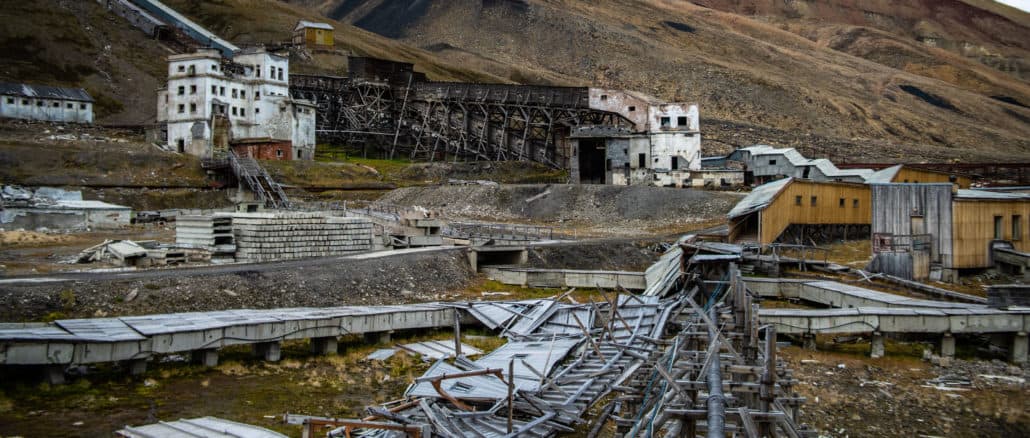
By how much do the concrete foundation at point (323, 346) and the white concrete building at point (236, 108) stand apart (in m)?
44.2

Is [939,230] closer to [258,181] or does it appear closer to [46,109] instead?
[258,181]

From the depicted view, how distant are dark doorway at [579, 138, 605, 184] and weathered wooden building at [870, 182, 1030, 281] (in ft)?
107

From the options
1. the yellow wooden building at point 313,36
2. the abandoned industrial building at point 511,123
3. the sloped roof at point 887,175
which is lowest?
the sloped roof at point 887,175

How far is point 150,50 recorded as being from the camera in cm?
10019

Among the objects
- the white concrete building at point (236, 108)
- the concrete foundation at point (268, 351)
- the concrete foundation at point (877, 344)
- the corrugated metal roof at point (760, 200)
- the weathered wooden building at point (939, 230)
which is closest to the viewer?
the concrete foundation at point (268, 351)

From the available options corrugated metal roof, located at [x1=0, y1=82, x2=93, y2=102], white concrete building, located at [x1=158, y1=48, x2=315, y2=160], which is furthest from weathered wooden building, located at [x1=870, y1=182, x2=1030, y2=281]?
corrugated metal roof, located at [x1=0, y1=82, x2=93, y2=102]

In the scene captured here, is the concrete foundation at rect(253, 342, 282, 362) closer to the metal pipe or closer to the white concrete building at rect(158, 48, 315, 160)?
the metal pipe

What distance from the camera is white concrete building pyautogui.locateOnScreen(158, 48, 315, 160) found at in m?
66.9

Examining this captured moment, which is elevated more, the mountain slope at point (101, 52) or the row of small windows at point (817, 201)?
the mountain slope at point (101, 52)

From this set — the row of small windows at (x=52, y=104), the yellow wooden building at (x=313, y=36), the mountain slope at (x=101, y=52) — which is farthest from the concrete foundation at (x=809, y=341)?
the yellow wooden building at (x=313, y=36)

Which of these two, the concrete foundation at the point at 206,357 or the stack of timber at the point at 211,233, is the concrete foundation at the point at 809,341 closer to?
the concrete foundation at the point at 206,357

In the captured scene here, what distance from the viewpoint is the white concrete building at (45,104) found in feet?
237

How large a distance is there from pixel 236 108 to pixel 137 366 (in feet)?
174

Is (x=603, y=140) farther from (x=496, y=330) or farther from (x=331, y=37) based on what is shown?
(x=331, y=37)
